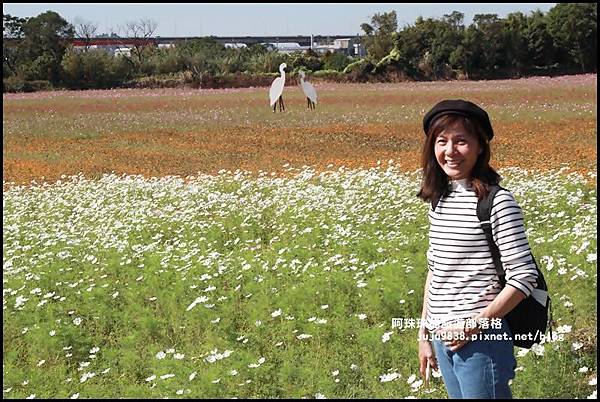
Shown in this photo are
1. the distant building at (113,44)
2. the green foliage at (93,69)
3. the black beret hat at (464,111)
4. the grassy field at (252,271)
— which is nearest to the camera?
the black beret hat at (464,111)

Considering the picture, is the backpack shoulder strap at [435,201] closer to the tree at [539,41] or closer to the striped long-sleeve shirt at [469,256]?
the striped long-sleeve shirt at [469,256]

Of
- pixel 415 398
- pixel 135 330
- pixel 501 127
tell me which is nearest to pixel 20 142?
pixel 501 127

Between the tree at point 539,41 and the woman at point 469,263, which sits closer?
the woman at point 469,263

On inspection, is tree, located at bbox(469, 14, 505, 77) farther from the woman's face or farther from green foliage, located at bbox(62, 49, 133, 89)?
the woman's face

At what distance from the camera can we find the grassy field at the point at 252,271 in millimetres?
4491

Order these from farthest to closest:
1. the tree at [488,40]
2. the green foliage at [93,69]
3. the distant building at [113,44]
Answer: the green foliage at [93,69] → the tree at [488,40] → the distant building at [113,44]

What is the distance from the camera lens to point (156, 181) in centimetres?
1275

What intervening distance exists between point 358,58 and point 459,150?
15.2 m

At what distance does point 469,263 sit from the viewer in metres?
2.60

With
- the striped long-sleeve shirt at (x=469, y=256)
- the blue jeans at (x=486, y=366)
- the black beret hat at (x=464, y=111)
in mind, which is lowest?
the blue jeans at (x=486, y=366)

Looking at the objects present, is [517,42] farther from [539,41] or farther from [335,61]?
[335,61]

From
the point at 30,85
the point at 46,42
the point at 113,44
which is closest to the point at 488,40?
the point at 113,44

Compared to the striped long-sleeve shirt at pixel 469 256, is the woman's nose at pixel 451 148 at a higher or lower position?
higher

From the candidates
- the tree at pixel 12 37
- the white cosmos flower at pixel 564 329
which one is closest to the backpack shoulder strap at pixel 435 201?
the white cosmos flower at pixel 564 329
